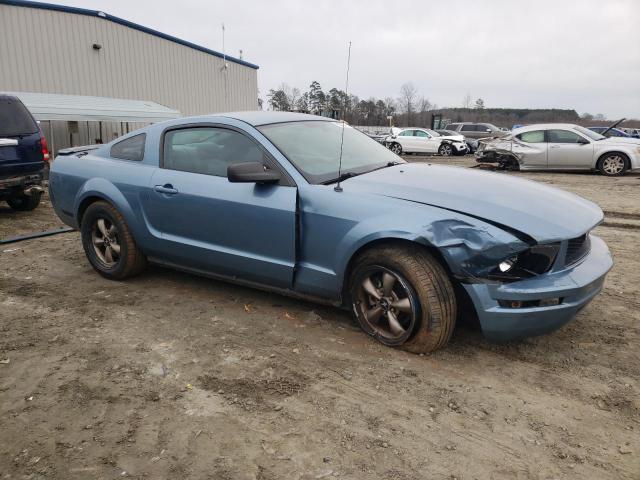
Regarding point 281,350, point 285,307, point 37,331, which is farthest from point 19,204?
point 281,350

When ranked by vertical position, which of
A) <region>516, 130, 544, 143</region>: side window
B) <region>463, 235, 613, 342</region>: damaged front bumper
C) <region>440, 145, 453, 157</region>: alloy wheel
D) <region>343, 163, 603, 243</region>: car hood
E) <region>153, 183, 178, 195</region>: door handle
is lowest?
<region>440, 145, 453, 157</region>: alloy wheel

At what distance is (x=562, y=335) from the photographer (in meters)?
3.53

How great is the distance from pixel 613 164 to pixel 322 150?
12972 millimetres

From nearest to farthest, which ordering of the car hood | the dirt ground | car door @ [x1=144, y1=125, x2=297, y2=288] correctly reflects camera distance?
the dirt ground
the car hood
car door @ [x1=144, y1=125, x2=297, y2=288]

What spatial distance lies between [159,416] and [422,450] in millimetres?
1339

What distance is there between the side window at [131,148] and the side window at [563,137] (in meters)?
13.2

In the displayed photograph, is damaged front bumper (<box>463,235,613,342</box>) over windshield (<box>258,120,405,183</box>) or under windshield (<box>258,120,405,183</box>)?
under

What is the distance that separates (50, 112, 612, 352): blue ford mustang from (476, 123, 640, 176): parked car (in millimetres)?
11871

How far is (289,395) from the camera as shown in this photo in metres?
2.81

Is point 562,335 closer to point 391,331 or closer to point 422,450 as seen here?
point 391,331

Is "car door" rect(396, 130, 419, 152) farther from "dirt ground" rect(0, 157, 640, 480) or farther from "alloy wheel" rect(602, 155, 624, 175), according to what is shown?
"dirt ground" rect(0, 157, 640, 480)

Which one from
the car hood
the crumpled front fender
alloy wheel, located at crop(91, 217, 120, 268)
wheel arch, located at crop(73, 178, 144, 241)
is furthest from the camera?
alloy wheel, located at crop(91, 217, 120, 268)

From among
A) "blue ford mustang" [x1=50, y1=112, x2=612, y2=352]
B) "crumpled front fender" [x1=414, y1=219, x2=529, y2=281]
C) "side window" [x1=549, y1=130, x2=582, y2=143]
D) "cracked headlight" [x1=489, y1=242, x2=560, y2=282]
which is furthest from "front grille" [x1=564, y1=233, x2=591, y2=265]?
"side window" [x1=549, y1=130, x2=582, y2=143]

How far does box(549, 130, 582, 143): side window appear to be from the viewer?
14484mm
